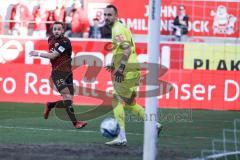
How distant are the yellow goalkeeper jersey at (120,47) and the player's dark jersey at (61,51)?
1804 millimetres

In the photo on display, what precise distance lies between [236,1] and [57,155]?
45.5 feet

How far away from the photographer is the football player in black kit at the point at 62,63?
47.8 feet

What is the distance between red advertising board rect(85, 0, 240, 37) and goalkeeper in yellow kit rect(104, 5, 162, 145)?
10.7 metres

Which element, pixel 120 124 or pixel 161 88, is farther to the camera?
pixel 161 88

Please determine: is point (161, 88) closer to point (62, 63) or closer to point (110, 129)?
point (62, 63)

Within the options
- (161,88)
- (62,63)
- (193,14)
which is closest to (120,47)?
(62,63)

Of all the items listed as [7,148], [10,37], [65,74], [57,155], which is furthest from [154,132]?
[10,37]

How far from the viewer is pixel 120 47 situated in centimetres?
1288

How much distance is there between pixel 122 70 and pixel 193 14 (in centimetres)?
1195

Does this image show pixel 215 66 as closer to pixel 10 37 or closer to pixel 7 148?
pixel 10 37

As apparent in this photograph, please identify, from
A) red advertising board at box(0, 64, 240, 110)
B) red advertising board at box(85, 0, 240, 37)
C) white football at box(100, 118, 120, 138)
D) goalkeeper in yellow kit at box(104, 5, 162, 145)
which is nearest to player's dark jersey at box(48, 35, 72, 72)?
goalkeeper in yellow kit at box(104, 5, 162, 145)

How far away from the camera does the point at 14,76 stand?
21.9m

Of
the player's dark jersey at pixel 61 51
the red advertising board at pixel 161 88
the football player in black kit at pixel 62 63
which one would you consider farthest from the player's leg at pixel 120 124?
the red advertising board at pixel 161 88

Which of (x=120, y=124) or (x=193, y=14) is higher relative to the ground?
(x=193, y=14)
